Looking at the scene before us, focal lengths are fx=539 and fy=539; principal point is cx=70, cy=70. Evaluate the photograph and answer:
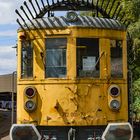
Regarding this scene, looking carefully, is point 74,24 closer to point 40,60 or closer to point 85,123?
point 40,60

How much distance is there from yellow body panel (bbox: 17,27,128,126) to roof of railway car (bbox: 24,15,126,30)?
12cm

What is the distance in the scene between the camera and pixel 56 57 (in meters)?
11.5

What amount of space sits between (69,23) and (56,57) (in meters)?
0.80

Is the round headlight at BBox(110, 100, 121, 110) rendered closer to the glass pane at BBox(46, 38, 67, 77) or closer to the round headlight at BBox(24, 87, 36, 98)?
the glass pane at BBox(46, 38, 67, 77)

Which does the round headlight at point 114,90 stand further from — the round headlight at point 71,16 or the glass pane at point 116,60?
the round headlight at point 71,16

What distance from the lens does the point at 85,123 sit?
37.3ft

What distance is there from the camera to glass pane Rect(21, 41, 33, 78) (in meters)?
11.7

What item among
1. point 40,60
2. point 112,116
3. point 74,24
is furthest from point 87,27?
point 112,116

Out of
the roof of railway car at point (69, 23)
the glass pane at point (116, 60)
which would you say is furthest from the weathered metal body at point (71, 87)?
the glass pane at point (116, 60)

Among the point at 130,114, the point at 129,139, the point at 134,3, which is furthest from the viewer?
the point at 134,3

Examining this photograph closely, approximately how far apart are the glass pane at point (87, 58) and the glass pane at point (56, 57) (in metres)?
0.32

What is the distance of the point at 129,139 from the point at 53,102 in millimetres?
1764

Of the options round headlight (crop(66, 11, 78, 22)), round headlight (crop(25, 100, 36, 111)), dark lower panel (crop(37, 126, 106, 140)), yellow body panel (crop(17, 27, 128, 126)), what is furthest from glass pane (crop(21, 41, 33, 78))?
dark lower panel (crop(37, 126, 106, 140))

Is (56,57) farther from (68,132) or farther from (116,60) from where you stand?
(68,132)
